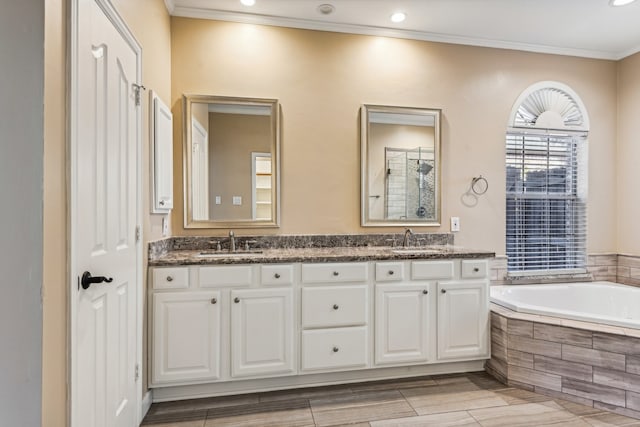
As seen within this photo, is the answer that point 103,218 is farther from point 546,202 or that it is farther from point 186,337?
point 546,202

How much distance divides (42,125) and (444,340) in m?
2.52

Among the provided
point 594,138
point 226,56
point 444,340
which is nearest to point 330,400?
point 444,340

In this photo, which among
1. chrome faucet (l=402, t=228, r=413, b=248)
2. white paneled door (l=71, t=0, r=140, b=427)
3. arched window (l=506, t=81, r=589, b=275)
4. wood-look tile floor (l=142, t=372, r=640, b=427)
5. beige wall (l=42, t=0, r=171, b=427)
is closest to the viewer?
beige wall (l=42, t=0, r=171, b=427)

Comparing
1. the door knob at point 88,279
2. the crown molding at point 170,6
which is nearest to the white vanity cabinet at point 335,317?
the door knob at point 88,279

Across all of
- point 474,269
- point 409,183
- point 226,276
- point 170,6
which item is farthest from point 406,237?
point 170,6

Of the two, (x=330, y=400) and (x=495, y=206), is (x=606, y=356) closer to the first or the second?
(x=495, y=206)

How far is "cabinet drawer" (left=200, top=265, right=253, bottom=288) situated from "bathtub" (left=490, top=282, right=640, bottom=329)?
2001 mm

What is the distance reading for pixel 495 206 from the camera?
3146mm

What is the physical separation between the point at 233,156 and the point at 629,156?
3.62 m

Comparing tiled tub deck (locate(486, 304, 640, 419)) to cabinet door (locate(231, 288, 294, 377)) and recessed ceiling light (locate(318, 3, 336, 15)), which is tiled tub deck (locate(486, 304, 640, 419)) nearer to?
cabinet door (locate(231, 288, 294, 377))

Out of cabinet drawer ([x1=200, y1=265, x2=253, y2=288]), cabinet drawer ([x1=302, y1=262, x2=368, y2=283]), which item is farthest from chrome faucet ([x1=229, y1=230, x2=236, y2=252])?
cabinet drawer ([x1=302, y1=262, x2=368, y2=283])

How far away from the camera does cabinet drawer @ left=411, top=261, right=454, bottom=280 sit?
2.43 meters

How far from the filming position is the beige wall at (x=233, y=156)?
2693mm

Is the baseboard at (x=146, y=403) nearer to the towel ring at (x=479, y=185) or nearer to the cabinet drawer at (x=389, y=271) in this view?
the cabinet drawer at (x=389, y=271)
